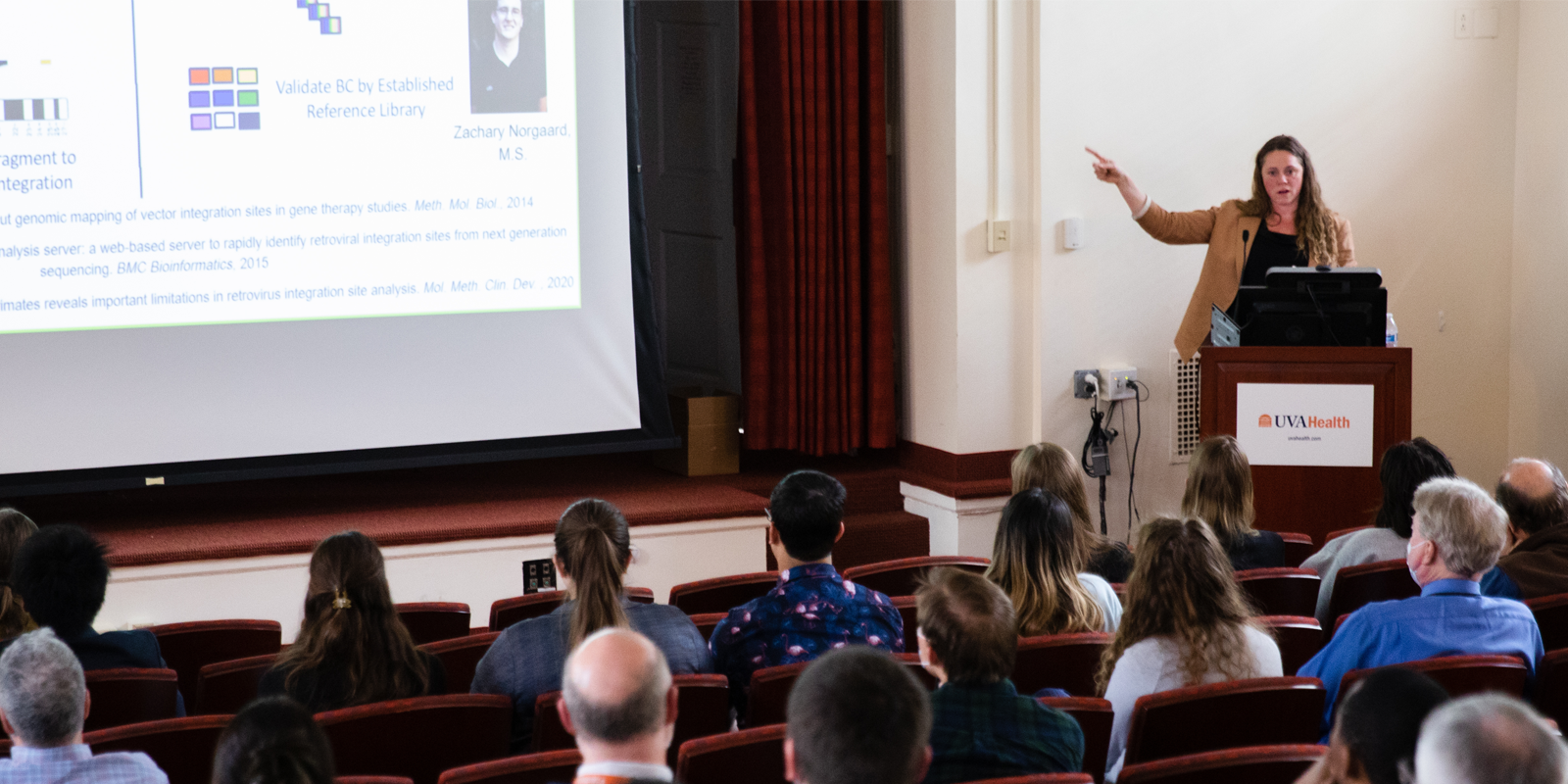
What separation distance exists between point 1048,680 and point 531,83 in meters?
3.55

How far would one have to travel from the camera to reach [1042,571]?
3.12m

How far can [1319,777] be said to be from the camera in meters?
1.79

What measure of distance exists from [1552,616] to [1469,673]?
764 mm

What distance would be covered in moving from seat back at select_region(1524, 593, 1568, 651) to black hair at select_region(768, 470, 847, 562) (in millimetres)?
1522

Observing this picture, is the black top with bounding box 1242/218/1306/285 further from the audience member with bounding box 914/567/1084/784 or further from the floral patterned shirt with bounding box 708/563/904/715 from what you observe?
the audience member with bounding box 914/567/1084/784

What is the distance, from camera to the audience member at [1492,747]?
1.49 m

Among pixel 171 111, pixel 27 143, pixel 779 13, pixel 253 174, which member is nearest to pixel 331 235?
pixel 253 174

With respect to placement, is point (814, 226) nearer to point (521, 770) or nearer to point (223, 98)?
point (223, 98)

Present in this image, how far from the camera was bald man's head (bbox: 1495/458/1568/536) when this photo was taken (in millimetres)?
3488

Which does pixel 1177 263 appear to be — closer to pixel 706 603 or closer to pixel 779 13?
pixel 779 13

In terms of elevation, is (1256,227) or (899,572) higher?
(1256,227)

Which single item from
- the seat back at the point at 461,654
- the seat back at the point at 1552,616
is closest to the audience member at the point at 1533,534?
the seat back at the point at 1552,616

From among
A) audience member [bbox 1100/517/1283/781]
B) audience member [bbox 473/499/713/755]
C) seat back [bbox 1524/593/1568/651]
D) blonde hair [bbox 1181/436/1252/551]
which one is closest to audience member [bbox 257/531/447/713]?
audience member [bbox 473/499/713/755]

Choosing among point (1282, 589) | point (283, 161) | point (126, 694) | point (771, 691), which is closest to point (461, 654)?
point (126, 694)
